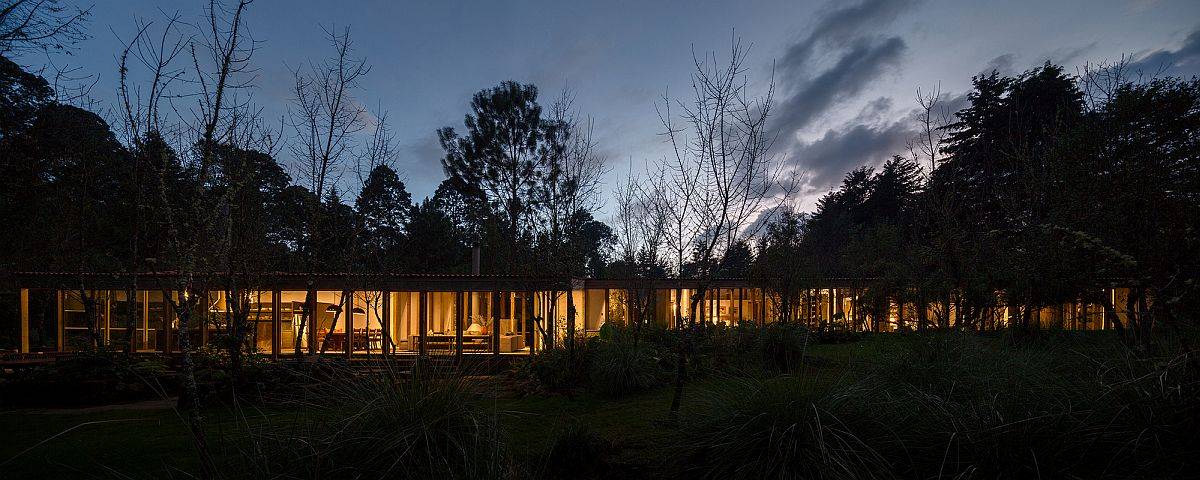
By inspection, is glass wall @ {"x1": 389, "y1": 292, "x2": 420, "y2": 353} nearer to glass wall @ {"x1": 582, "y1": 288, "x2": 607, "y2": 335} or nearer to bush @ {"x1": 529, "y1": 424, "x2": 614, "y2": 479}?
glass wall @ {"x1": 582, "y1": 288, "x2": 607, "y2": 335}

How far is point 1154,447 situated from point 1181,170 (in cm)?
709

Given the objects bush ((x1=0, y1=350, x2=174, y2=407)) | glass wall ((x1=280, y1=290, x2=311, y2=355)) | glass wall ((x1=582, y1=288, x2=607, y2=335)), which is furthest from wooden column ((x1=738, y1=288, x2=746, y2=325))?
bush ((x1=0, y1=350, x2=174, y2=407))

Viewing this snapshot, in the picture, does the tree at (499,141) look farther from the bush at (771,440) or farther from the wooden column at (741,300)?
the bush at (771,440)

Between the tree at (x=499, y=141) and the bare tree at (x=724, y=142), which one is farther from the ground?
the tree at (x=499, y=141)

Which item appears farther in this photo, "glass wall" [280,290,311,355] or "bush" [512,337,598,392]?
"glass wall" [280,290,311,355]

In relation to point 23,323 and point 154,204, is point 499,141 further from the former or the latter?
point 23,323

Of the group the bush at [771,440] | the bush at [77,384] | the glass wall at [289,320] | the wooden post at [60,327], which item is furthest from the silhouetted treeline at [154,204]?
the bush at [771,440]

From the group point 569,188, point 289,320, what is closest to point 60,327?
point 289,320

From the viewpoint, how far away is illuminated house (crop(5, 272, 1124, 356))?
936 centimetres

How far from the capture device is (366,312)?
12.1 meters

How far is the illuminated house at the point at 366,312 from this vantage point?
30.7 feet

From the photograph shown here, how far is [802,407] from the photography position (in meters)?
3.28

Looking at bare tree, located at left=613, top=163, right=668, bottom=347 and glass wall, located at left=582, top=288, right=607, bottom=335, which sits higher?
bare tree, located at left=613, top=163, right=668, bottom=347

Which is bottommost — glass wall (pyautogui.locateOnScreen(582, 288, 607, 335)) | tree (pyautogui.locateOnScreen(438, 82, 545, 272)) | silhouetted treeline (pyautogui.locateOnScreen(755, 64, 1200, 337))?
glass wall (pyautogui.locateOnScreen(582, 288, 607, 335))
